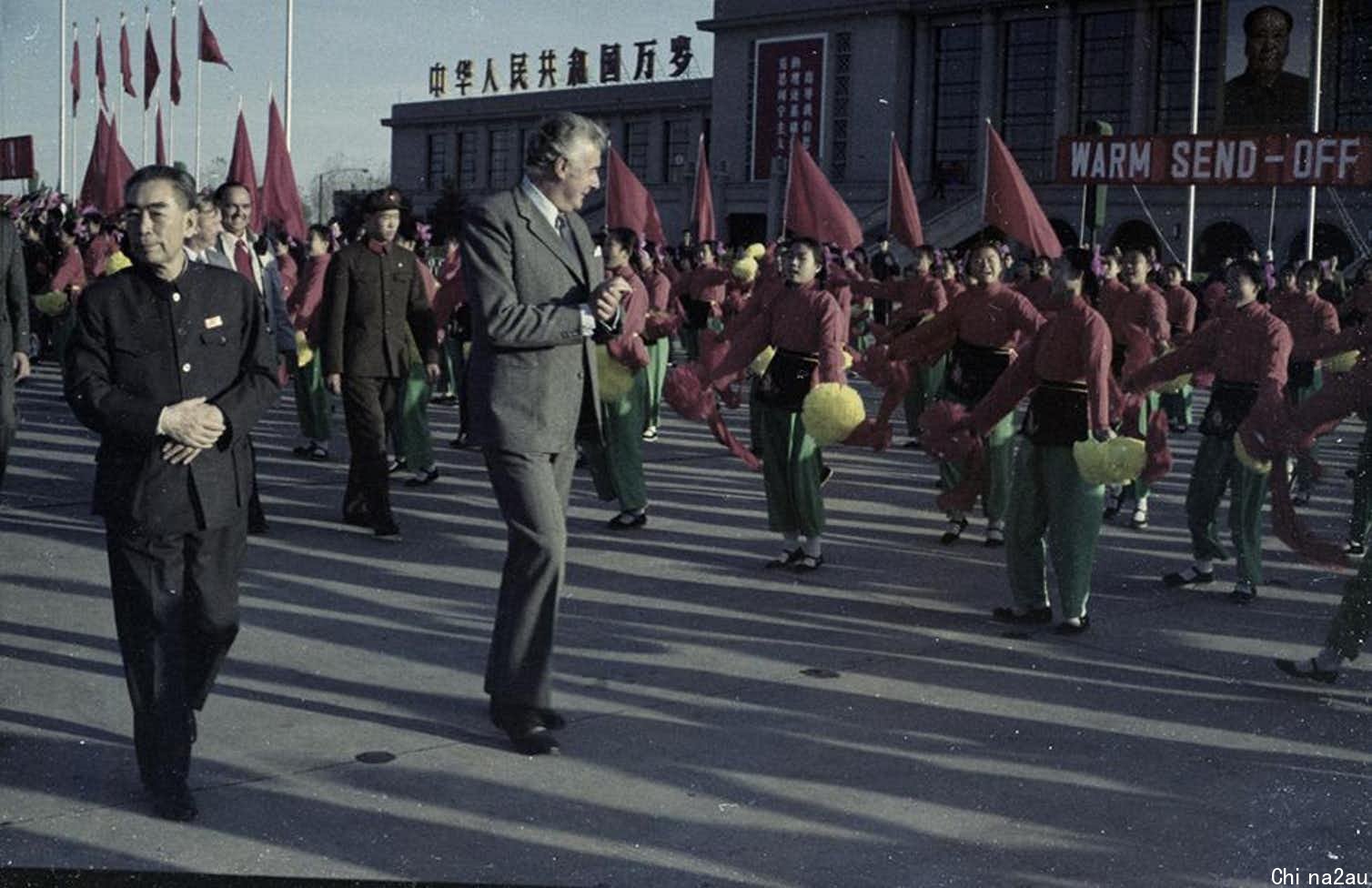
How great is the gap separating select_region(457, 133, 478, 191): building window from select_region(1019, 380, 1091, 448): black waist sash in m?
68.9

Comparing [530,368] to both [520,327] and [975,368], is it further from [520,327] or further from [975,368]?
[975,368]

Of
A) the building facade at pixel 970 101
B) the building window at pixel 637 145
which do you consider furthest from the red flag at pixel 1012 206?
the building window at pixel 637 145

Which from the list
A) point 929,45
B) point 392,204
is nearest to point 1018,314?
point 392,204

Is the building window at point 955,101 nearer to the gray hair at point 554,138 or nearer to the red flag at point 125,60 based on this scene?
the red flag at point 125,60

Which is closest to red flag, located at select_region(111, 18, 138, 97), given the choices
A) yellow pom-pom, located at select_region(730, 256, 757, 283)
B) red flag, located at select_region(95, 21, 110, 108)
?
red flag, located at select_region(95, 21, 110, 108)

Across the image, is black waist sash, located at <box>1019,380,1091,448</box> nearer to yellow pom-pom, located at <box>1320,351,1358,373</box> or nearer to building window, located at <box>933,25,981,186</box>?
yellow pom-pom, located at <box>1320,351,1358,373</box>

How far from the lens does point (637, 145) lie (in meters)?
65.4

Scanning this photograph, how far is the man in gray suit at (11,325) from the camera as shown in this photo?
21.5 ft

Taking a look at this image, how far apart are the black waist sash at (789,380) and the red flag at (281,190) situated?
11.4 m

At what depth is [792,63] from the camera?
55.5 metres

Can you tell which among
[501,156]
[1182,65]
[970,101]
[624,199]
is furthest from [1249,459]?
[501,156]

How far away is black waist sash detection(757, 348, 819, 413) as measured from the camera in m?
8.87

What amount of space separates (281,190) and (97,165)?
797 cm

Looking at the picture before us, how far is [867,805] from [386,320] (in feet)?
18.4
